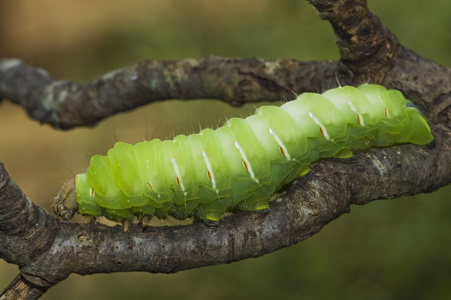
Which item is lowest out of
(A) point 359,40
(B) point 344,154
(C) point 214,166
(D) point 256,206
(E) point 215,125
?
(E) point 215,125

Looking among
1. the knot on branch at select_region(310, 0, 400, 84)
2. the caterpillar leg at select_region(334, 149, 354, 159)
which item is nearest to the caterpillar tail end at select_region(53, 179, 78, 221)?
the caterpillar leg at select_region(334, 149, 354, 159)

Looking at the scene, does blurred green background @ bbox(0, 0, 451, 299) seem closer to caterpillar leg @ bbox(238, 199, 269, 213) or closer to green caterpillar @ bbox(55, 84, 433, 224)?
green caterpillar @ bbox(55, 84, 433, 224)

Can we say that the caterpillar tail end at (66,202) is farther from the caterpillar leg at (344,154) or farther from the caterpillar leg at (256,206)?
the caterpillar leg at (344,154)

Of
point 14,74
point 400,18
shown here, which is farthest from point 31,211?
point 400,18

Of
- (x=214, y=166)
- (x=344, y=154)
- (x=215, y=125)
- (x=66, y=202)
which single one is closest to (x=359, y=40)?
(x=344, y=154)

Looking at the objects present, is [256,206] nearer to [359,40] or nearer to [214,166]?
[214,166]

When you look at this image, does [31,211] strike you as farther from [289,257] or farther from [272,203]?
[289,257]
